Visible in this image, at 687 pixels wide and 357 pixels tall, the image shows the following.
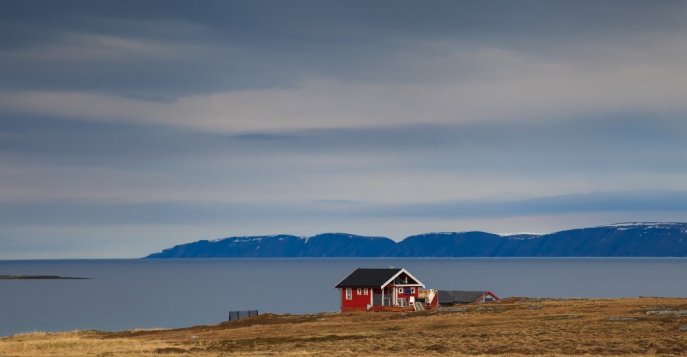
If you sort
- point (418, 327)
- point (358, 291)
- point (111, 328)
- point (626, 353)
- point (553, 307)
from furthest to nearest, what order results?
point (111, 328)
point (358, 291)
point (553, 307)
point (418, 327)
point (626, 353)

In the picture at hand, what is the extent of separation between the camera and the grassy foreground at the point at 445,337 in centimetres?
6262

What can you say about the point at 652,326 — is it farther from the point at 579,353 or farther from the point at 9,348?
the point at 9,348

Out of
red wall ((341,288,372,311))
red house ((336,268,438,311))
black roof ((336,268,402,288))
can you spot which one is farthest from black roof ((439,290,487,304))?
red wall ((341,288,372,311))

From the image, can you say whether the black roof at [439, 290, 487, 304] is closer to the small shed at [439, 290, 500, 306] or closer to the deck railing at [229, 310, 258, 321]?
the small shed at [439, 290, 500, 306]

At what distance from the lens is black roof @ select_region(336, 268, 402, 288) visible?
119 m

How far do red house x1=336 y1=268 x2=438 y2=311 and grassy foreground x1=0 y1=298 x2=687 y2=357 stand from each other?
2212 centimetres

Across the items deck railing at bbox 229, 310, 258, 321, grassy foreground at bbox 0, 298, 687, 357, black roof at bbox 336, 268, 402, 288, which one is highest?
black roof at bbox 336, 268, 402, 288

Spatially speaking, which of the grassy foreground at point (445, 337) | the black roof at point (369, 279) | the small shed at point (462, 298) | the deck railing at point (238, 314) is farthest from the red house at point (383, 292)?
the grassy foreground at point (445, 337)

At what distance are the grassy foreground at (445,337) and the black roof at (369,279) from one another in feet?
72.5

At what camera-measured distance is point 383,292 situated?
392 feet

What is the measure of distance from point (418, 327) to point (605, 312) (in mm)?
17988

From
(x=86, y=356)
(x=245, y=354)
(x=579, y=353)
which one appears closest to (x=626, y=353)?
(x=579, y=353)

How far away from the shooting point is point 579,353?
59.8 meters

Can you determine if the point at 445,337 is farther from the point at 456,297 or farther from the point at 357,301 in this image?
the point at 456,297
